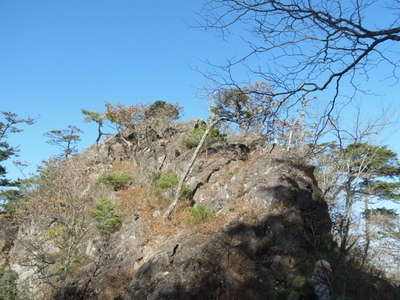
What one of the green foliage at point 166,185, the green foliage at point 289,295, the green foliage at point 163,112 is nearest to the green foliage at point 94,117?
the green foliage at point 163,112

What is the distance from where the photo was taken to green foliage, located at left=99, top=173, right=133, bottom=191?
671 inches

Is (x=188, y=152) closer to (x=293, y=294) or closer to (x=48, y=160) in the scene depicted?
(x=48, y=160)

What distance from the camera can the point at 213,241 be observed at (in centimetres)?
881

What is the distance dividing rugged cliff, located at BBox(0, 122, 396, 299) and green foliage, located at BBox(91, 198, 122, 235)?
0.30 metres

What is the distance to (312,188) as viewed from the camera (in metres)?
11.8

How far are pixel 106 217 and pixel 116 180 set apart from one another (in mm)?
4685

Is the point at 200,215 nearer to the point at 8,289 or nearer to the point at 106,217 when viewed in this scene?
the point at 106,217

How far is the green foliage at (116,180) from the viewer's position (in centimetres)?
1703

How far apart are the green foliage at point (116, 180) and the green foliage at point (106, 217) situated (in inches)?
151

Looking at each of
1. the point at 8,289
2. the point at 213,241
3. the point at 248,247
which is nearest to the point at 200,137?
the point at 213,241

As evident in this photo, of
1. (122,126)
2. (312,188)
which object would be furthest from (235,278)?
(122,126)

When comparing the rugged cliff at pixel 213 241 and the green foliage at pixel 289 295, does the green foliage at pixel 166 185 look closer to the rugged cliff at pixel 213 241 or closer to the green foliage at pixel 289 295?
the rugged cliff at pixel 213 241

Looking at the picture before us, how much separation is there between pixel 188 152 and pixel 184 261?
8908 mm

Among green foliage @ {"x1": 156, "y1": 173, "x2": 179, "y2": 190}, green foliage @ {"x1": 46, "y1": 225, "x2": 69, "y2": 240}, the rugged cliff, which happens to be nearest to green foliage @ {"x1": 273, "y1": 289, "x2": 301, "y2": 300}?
the rugged cliff
